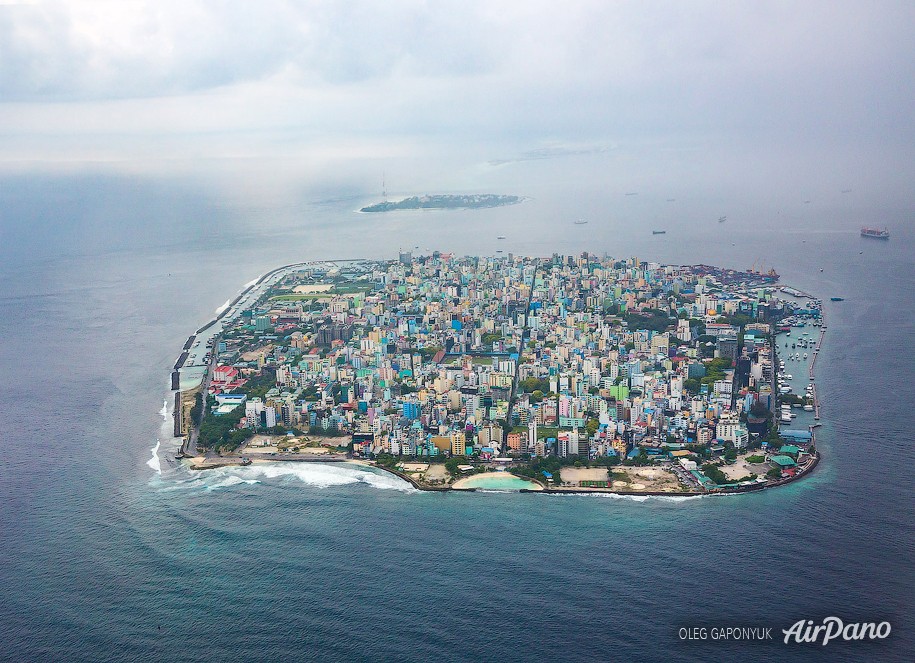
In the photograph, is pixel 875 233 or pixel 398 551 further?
pixel 875 233

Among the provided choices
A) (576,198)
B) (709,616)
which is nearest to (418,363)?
(709,616)

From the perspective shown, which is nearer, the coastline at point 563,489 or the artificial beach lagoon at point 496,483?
the coastline at point 563,489

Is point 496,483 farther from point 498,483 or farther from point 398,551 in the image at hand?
point 398,551

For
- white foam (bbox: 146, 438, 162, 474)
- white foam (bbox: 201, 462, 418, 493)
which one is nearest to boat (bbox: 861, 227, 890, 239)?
white foam (bbox: 201, 462, 418, 493)

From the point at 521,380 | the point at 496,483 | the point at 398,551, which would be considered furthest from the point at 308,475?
the point at 521,380

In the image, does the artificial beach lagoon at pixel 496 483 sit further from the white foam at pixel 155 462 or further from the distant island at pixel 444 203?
the distant island at pixel 444 203

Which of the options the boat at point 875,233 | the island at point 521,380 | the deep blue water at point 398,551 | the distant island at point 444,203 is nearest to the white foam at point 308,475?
the deep blue water at point 398,551
